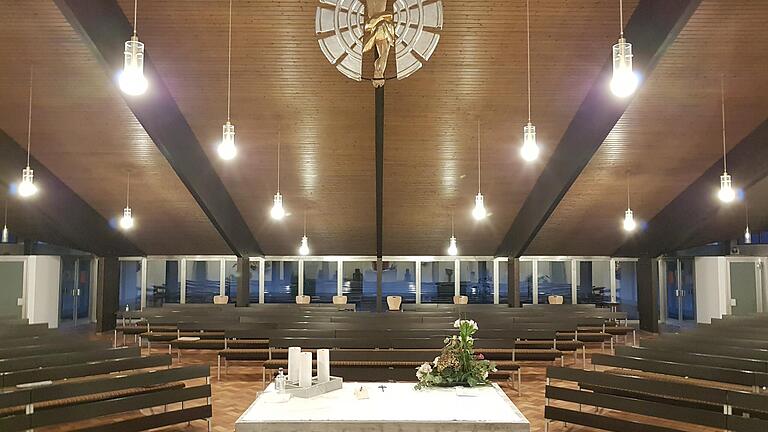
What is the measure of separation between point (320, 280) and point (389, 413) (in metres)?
13.1

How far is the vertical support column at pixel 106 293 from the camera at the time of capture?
1423 cm

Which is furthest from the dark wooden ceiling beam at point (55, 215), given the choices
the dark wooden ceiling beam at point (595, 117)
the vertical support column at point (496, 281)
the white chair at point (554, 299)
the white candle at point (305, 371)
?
the white chair at point (554, 299)

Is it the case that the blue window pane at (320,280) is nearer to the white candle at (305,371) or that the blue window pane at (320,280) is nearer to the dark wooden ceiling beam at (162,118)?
the dark wooden ceiling beam at (162,118)

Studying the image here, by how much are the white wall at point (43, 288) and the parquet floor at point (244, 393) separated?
4221mm

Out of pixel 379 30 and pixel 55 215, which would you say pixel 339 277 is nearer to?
pixel 55 215

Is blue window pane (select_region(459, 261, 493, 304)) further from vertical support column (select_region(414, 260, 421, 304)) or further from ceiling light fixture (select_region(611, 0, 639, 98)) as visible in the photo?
ceiling light fixture (select_region(611, 0, 639, 98))

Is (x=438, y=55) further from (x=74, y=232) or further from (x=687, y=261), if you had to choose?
(x=687, y=261)

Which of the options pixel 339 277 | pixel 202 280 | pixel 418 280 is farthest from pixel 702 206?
pixel 202 280

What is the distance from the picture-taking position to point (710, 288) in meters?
13.7

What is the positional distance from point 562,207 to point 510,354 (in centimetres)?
437

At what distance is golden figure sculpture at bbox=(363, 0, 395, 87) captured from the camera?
182 inches

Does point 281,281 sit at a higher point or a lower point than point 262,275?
lower

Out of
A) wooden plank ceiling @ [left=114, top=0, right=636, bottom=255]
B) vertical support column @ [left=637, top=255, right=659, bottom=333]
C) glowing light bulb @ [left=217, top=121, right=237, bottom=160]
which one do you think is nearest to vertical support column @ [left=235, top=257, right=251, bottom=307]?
wooden plank ceiling @ [left=114, top=0, right=636, bottom=255]

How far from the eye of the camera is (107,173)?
34.6ft
